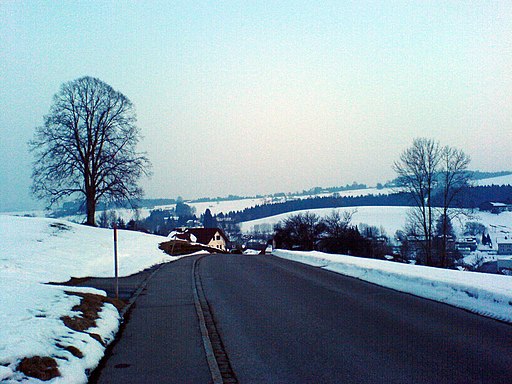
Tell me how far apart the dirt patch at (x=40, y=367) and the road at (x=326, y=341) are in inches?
25.0

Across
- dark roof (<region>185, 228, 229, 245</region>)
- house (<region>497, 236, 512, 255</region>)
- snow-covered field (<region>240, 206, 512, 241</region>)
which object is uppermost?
snow-covered field (<region>240, 206, 512, 241</region>)

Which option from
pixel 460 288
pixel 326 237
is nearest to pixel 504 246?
pixel 326 237

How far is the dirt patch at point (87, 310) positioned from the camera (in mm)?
7480

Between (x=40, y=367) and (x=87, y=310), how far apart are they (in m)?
3.77

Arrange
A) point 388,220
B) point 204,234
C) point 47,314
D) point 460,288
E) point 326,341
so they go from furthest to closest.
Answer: point 388,220
point 204,234
point 460,288
point 47,314
point 326,341

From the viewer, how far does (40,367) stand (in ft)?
17.0

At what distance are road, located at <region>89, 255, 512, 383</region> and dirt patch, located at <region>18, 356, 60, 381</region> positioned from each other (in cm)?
64

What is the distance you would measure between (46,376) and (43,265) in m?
14.8

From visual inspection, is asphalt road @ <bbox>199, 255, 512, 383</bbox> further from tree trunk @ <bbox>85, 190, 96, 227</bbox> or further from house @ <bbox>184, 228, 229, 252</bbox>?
house @ <bbox>184, 228, 229, 252</bbox>

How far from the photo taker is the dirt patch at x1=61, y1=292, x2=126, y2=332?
7480 millimetres

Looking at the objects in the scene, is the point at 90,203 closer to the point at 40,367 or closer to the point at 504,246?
the point at 40,367

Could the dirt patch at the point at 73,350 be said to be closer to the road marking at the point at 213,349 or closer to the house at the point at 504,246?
the road marking at the point at 213,349

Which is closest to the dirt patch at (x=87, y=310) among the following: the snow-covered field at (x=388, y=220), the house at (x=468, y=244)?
the snow-covered field at (x=388, y=220)

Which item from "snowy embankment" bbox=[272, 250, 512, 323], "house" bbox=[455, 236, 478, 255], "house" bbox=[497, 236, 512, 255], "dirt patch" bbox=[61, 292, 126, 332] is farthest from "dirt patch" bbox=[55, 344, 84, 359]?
"house" bbox=[497, 236, 512, 255]
